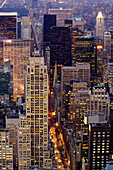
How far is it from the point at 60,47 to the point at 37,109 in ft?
97.5

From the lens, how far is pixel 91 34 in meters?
50.9

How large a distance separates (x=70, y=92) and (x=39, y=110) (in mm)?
12416

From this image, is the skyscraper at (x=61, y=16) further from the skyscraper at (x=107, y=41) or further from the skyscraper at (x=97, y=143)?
the skyscraper at (x=97, y=143)

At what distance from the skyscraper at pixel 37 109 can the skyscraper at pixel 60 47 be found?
27.5 meters

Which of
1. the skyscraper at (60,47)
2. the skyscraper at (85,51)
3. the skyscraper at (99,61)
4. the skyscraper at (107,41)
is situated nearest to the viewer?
the skyscraper at (99,61)

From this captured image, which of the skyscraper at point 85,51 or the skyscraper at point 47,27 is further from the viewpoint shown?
the skyscraper at point 47,27

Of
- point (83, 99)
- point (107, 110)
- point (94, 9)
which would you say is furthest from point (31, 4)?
point (107, 110)

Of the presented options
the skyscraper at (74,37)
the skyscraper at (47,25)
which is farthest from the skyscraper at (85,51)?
the skyscraper at (47,25)

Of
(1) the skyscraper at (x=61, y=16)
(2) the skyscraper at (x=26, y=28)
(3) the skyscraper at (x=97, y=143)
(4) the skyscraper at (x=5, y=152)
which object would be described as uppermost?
(1) the skyscraper at (x=61, y=16)

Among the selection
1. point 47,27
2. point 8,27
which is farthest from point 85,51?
point 47,27

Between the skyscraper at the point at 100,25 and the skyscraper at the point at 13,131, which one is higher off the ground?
the skyscraper at the point at 100,25

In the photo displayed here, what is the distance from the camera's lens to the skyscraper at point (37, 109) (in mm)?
21266

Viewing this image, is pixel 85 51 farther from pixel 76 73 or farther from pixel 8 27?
pixel 8 27

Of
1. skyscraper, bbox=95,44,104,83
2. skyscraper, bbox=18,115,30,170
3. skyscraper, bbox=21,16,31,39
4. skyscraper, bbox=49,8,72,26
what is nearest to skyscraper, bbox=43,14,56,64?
skyscraper, bbox=49,8,72,26
